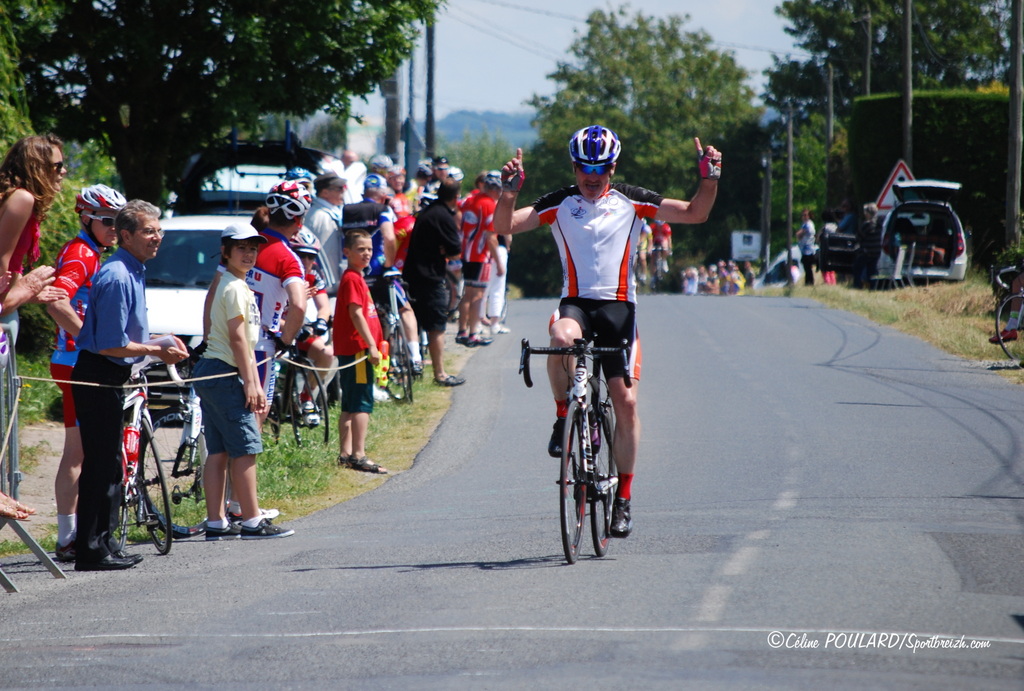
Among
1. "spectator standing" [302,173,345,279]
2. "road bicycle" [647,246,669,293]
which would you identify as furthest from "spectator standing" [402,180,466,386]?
"road bicycle" [647,246,669,293]

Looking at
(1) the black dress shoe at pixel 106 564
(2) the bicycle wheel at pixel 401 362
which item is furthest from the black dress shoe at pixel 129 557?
(2) the bicycle wheel at pixel 401 362

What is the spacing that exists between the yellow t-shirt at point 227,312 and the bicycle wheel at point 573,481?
2.23 metres

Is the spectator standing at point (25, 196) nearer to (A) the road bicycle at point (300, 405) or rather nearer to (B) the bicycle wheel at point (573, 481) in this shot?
(B) the bicycle wheel at point (573, 481)

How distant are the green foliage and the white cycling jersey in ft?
76.5

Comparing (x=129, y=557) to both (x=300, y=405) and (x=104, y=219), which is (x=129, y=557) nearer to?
(x=104, y=219)

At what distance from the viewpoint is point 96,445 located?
6.95 metres

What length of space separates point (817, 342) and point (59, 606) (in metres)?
13.4

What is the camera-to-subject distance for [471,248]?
16.3 m

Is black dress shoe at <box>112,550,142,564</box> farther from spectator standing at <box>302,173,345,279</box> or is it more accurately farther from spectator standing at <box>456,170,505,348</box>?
spectator standing at <box>456,170,505,348</box>

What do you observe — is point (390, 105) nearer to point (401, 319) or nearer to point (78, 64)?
point (78, 64)

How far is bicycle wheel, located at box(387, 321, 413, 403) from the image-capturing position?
13219mm

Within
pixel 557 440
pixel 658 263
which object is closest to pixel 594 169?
pixel 557 440

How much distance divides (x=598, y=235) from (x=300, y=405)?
207 inches

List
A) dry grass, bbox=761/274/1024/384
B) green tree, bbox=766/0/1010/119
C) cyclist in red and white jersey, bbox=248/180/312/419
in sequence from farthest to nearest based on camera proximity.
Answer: green tree, bbox=766/0/1010/119
dry grass, bbox=761/274/1024/384
cyclist in red and white jersey, bbox=248/180/312/419
